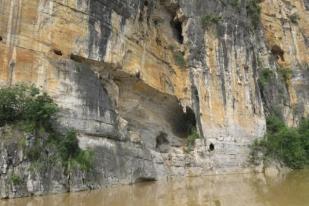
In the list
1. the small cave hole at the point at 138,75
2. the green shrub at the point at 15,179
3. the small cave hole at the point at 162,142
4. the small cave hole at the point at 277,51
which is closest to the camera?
the green shrub at the point at 15,179

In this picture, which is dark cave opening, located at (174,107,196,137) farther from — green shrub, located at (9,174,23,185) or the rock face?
green shrub, located at (9,174,23,185)

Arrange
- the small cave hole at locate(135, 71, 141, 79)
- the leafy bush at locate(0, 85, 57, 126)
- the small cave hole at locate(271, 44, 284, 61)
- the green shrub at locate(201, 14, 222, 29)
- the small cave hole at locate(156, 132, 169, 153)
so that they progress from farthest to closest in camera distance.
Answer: the small cave hole at locate(271, 44, 284, 61)
the green shrub at locate(201, 14, 222, 29)
the small cave hole at locate(156, 132, 169, 153)
the small cave hole at locate(135, 71, 141, 79)
the leafy bush at locate(0, 85, 57, 126)

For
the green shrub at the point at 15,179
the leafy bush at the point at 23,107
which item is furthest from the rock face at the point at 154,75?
the leafy bush at the point at 23,107

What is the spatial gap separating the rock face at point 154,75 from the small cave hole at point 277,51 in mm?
60

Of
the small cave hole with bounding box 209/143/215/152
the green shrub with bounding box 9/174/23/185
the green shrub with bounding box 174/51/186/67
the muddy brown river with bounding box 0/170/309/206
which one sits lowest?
the muddy brown river with bounding box 0/170/309/206

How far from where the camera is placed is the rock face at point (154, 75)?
12.7 meters

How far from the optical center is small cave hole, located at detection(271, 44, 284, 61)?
26.5m

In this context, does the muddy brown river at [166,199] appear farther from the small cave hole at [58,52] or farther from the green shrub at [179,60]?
the green shrub at [179,60]

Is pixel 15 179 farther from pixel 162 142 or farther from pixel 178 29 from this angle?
pixel 178 29

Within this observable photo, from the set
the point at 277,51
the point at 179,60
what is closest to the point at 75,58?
the point at 179,60

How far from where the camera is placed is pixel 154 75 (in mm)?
17562

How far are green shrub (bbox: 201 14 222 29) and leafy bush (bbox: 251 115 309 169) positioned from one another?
5923 mm

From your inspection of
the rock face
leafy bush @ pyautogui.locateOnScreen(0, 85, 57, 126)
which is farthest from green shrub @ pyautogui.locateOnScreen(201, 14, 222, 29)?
leafy bush @ pyautogui.locateOnScreen(0, 85, 57, 126)

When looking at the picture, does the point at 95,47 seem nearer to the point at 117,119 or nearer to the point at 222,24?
the point at 117,119
